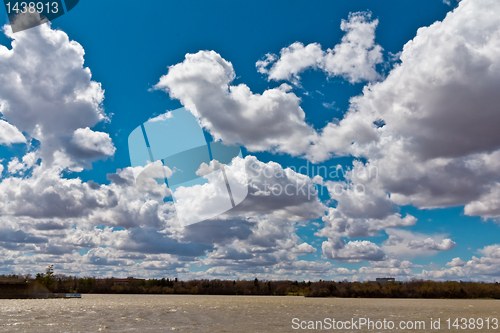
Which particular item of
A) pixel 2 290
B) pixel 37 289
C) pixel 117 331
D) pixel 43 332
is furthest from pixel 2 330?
pixel 37 289

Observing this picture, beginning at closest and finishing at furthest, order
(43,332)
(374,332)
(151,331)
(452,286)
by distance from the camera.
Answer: (43,332), (151,331), (374,332), (452,286)

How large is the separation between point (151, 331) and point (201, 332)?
15.9 feet

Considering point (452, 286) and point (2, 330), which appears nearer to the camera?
point (2, 330)

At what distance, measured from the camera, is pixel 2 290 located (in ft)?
406

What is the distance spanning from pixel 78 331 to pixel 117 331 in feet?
12.3

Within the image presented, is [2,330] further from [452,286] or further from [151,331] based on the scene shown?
[452,286]

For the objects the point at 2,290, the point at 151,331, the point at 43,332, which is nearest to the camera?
the point at 43,332

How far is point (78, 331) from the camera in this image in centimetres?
3875

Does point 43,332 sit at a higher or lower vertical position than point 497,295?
higher

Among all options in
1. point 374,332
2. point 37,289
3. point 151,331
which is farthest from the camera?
point 37,289

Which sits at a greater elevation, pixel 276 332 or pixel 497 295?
pixel 276 332

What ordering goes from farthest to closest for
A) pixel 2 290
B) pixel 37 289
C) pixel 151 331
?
pixel 37 289, pixel 2 290, pixel 151 331

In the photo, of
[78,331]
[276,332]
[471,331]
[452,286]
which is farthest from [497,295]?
[78,331]

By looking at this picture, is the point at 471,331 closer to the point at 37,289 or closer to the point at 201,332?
the point at 201,332
